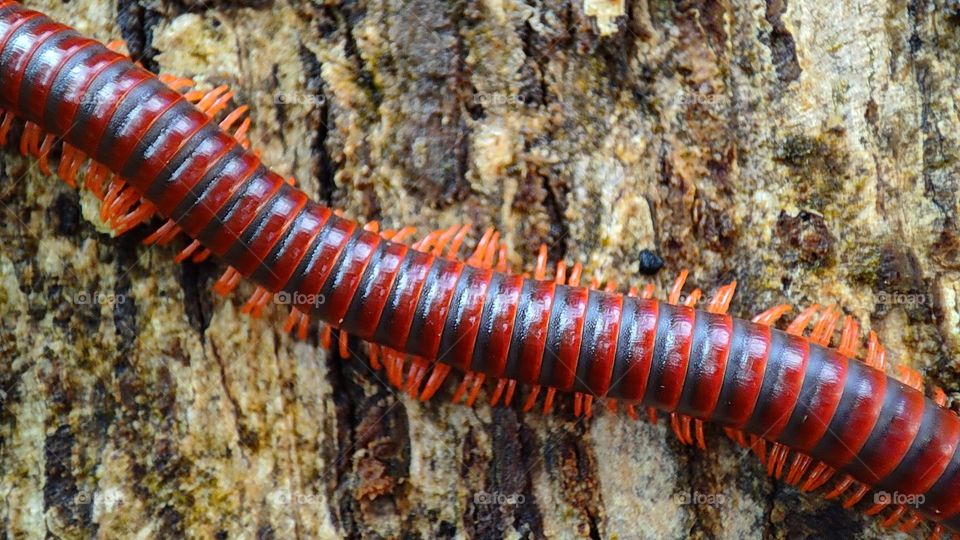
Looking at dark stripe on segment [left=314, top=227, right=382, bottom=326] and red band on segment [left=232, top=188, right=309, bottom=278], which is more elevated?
red band on segment [left=232, top=188, right=309, bottom=278]

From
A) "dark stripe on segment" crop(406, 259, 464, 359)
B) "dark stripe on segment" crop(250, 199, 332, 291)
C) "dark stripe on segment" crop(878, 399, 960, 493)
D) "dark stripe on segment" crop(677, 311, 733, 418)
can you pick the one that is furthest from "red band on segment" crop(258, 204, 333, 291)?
"dark stripe on segment" crop(878, 399, 960, 493)

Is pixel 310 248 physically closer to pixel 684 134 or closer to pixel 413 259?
pixel 413 259

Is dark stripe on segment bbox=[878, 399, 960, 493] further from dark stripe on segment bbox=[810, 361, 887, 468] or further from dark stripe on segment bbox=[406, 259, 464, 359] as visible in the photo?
dark stripe on segment bbox=[406, 259, 464, 359]

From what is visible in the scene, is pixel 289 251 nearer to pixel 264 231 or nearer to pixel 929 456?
pixel 264 231

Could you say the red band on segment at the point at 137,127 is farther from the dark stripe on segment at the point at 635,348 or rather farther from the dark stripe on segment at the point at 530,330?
the dark stripe on segment at the point at 635,348

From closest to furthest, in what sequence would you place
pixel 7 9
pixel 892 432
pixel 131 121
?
pixel 892 432 → pixel 131 121 → pixel 7 9

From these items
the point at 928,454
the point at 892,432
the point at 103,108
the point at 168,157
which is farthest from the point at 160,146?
the point at 928,454

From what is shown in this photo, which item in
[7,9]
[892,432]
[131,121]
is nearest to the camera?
[892,432]
